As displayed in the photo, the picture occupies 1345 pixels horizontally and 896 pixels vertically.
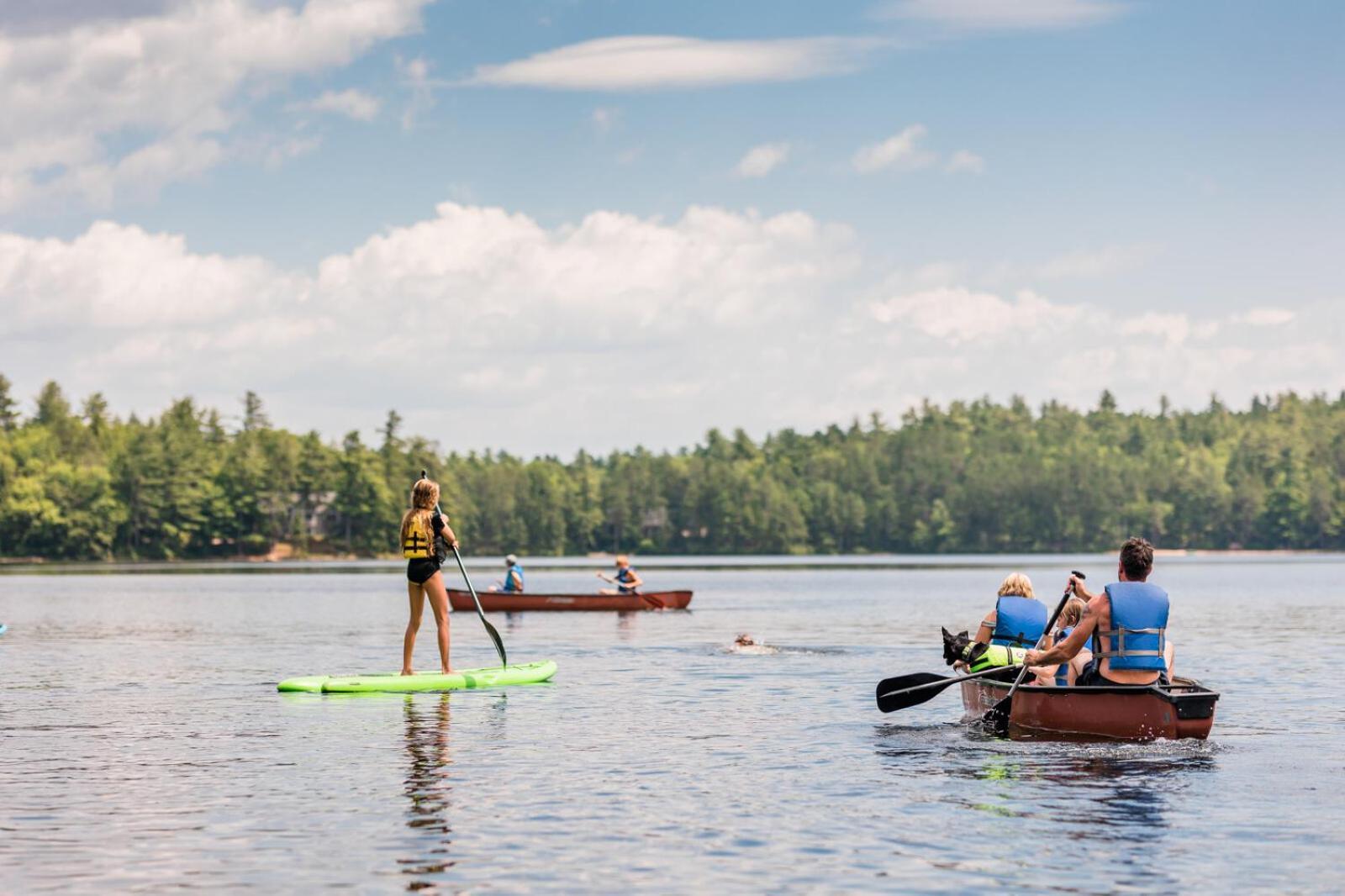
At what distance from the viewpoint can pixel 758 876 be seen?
12.9 m

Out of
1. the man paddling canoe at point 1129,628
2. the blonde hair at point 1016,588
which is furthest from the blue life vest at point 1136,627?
the blonde hair at point 1016,588

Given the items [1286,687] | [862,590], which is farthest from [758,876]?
[862,590]

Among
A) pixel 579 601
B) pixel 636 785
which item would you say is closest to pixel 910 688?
pixel 636 785

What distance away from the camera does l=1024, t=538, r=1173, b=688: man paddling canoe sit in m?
18.8

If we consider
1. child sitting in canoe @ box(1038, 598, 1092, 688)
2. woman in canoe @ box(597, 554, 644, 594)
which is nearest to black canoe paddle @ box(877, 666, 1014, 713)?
child sitting in canoe @ box(1038, 598, 1092, 688)

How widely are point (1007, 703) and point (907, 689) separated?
2243mm

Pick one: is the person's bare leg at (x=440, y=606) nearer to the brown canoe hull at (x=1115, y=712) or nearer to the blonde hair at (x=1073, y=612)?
the brown canoe hull at (x=1115, y=712)

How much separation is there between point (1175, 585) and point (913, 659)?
63.0 meters

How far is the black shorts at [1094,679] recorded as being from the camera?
19.3m

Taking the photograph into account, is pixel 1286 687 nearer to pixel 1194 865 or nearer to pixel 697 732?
pixel 697 732

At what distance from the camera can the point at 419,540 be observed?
24766 mm

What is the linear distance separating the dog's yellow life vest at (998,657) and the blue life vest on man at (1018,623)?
12cm

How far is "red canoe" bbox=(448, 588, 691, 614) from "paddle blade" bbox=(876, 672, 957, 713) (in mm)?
32385

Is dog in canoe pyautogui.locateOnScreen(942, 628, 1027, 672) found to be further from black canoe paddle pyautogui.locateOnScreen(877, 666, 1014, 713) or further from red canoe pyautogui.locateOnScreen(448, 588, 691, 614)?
red canoe pyautogui.locateOnScreen(448, 588, 691, 614)
